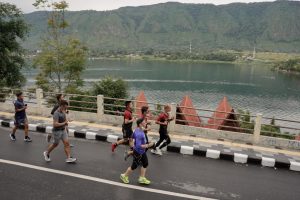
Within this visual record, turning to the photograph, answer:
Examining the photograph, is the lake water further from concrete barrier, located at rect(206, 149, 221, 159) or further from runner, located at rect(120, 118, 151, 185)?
runner, located at rect(120, 118, 151, 185)

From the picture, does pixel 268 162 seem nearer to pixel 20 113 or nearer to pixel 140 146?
pixel 140 146

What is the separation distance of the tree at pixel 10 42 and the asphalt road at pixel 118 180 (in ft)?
48.8

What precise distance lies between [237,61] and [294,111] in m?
136

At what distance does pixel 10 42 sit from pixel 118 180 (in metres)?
19.1

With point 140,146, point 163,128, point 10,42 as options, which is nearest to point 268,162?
point 163,128

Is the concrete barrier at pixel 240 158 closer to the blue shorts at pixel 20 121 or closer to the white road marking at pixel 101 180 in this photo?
the white road marking at pixel 101 180

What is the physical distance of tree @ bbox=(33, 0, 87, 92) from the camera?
112 ft

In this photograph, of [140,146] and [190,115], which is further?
[190,115]

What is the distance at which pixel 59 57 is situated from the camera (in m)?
34.8

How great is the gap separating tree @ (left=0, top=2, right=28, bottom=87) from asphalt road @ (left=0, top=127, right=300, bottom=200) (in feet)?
48.8

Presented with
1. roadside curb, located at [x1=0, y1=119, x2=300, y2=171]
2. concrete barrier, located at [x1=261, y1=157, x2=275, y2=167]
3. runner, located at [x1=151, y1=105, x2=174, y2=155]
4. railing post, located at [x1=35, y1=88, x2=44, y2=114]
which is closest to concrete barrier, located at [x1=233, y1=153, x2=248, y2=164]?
roadside curb, located at [x1=0, y1=119, x2=300, y2=171]

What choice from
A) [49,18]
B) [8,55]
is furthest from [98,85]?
[8,55]

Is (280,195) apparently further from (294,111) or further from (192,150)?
(294,111)

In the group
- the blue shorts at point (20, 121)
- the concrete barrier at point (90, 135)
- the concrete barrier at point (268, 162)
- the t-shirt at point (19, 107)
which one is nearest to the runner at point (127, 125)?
the concrete barrier at point (90, 135)
